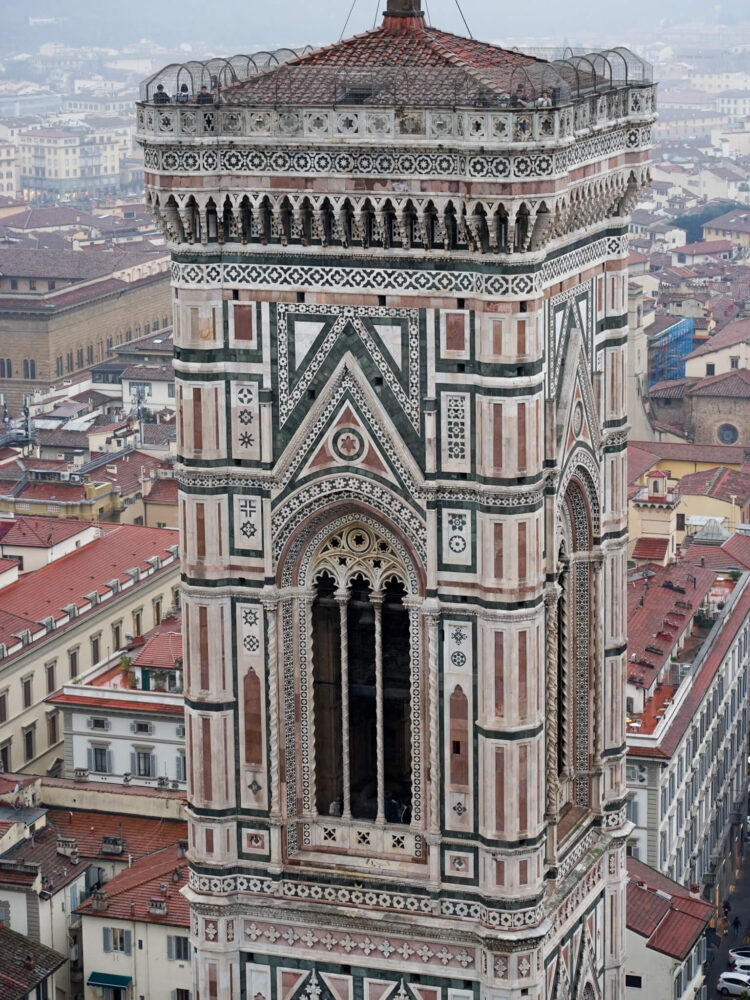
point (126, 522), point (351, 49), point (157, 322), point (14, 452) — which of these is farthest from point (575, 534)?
point (157, 322)

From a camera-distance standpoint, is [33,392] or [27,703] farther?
[33,392]

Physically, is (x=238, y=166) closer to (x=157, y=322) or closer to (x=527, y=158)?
(x=527, y=158)

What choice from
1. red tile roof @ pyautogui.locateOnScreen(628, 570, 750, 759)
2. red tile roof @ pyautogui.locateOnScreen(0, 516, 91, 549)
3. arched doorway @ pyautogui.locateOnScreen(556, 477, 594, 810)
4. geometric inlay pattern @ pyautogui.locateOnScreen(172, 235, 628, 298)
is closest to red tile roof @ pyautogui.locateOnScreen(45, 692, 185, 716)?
red tile roof @ pyautogui.locateOnScreen(628, 570, 750, 759)

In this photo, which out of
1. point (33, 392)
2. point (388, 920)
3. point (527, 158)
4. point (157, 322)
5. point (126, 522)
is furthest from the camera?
point (157, 322)

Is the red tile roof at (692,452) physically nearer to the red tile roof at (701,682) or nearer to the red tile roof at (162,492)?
the red tile roof at (162,492)

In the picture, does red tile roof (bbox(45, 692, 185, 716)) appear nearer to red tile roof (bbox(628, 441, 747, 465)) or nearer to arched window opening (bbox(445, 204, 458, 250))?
red tile roof (bbox(628, 441, 747, 465))

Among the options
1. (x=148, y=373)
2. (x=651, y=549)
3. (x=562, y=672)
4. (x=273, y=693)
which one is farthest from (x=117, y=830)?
(x=148, y=373)
